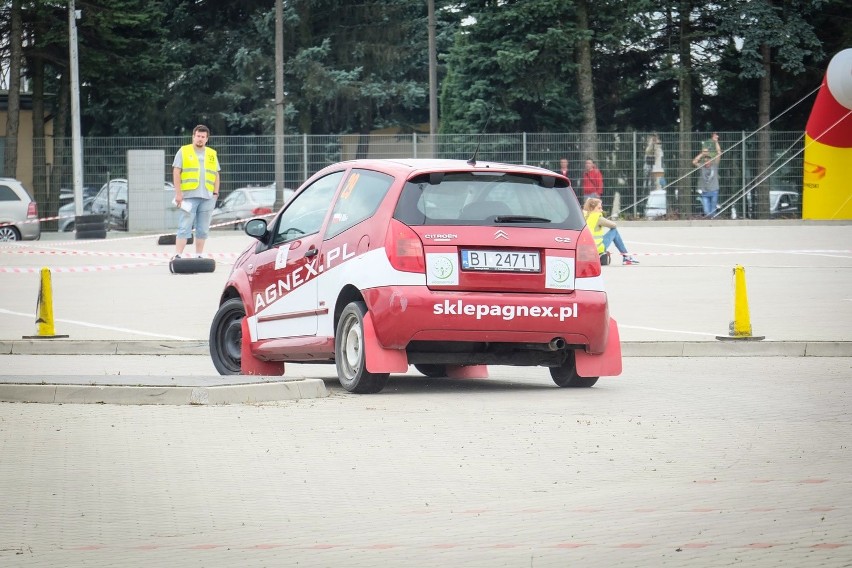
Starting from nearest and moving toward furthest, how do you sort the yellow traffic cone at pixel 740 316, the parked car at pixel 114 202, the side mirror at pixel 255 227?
1. the side mirror at pixel 255 227
2. the yellow traffic cone at pixel 740 316
3. the parked car at pixel 114 202

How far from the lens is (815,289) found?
20.5 metres

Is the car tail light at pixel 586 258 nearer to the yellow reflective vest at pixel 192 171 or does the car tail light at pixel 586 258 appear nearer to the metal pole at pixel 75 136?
the yellow reflective vest at pixel 192 171

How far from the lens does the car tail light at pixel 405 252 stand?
34.8 ft

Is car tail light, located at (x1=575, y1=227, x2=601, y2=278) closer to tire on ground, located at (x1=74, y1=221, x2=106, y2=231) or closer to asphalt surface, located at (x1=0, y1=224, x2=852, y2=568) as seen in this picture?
asphalt surface, located at (x1=0, y1=224, x2=852, y2=568)

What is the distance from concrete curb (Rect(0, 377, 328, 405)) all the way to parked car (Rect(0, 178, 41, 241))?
2802 centimetres

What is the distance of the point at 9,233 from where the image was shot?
3775cm

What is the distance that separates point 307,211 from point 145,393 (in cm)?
243

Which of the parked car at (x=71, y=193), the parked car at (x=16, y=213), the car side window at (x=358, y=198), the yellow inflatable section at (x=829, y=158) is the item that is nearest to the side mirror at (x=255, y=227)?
the car side window at (x=358, y=198)

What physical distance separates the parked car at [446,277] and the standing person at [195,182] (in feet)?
38.2

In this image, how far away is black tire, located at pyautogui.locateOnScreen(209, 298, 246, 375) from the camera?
12.9 m

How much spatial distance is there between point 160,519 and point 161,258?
22.0m

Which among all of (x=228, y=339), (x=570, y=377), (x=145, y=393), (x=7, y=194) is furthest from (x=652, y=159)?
(x=145, y=393)

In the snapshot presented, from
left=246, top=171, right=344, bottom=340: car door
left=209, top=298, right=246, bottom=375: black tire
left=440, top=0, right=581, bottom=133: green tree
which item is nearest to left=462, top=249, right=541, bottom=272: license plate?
left=246, top=171, right=344, bottom=340: car door

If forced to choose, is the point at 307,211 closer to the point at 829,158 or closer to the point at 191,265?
the point at 191,265
